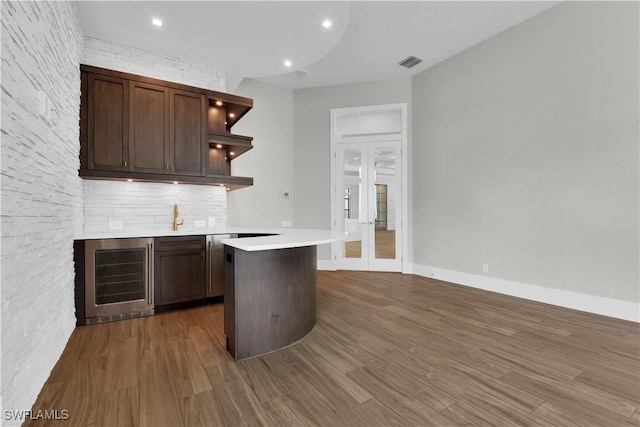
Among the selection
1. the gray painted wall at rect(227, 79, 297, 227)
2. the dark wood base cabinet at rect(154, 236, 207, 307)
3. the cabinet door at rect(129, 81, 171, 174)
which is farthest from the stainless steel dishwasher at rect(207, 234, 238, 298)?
the gray painted wall at rect(227, 79, 297, 227)

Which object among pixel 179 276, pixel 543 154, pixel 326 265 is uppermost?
pixel 543 154

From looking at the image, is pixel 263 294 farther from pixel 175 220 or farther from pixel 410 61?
pixel 410 61

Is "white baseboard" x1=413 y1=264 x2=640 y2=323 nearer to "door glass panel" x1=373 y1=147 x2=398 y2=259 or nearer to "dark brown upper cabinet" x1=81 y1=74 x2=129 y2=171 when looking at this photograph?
"door glass panel" x1=373 y1=147 x2=398 y2=259

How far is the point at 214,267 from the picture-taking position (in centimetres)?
357

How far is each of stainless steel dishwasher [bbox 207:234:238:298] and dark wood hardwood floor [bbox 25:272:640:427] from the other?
416 mm

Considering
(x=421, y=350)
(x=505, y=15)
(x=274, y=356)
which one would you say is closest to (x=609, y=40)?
(x=505, y=15)

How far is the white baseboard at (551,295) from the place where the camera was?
118 inches

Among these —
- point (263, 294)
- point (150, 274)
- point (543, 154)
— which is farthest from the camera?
point (543, 154)

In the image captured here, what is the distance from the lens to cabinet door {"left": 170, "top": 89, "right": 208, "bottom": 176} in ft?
11.9

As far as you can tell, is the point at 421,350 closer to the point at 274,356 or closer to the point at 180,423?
the point at 274,356

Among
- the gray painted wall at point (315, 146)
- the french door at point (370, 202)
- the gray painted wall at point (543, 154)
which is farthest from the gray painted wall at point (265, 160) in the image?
the gray painted wall at point (543, 154)

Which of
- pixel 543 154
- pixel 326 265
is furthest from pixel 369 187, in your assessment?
pixel 543 154

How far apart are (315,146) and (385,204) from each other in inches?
70.3

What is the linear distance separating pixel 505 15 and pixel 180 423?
5227mm
